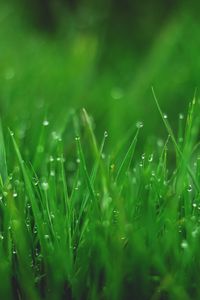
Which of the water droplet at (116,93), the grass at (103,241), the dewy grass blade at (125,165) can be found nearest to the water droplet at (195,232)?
the grass at (103,241)

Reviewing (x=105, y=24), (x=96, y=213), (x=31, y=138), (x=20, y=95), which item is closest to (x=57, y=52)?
(x=105, y=24)

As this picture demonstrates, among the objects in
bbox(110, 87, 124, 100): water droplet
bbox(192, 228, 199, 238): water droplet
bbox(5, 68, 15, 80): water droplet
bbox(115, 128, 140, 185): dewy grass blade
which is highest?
bbox(5, 68, 15, 80): water droplet

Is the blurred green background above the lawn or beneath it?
above

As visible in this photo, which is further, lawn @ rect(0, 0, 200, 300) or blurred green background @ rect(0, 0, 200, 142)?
blurred green background @ rect(0, 0, 200, 142)

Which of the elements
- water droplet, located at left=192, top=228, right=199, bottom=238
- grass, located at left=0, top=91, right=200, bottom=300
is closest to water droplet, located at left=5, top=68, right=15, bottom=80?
grass, located at left=0, top=91, right=200, bottom=300

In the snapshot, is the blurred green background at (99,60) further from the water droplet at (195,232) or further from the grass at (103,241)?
the water droplet at (195,232)

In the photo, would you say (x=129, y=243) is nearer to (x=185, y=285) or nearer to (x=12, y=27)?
(x=185, y=285)

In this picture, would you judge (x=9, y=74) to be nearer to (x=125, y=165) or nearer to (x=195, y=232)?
(x=125, y=165)

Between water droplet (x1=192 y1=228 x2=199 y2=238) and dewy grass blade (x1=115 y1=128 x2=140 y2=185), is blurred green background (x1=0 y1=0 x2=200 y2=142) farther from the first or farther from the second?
water droplet (x1=192 y1=228 x2=199 y2=238)
